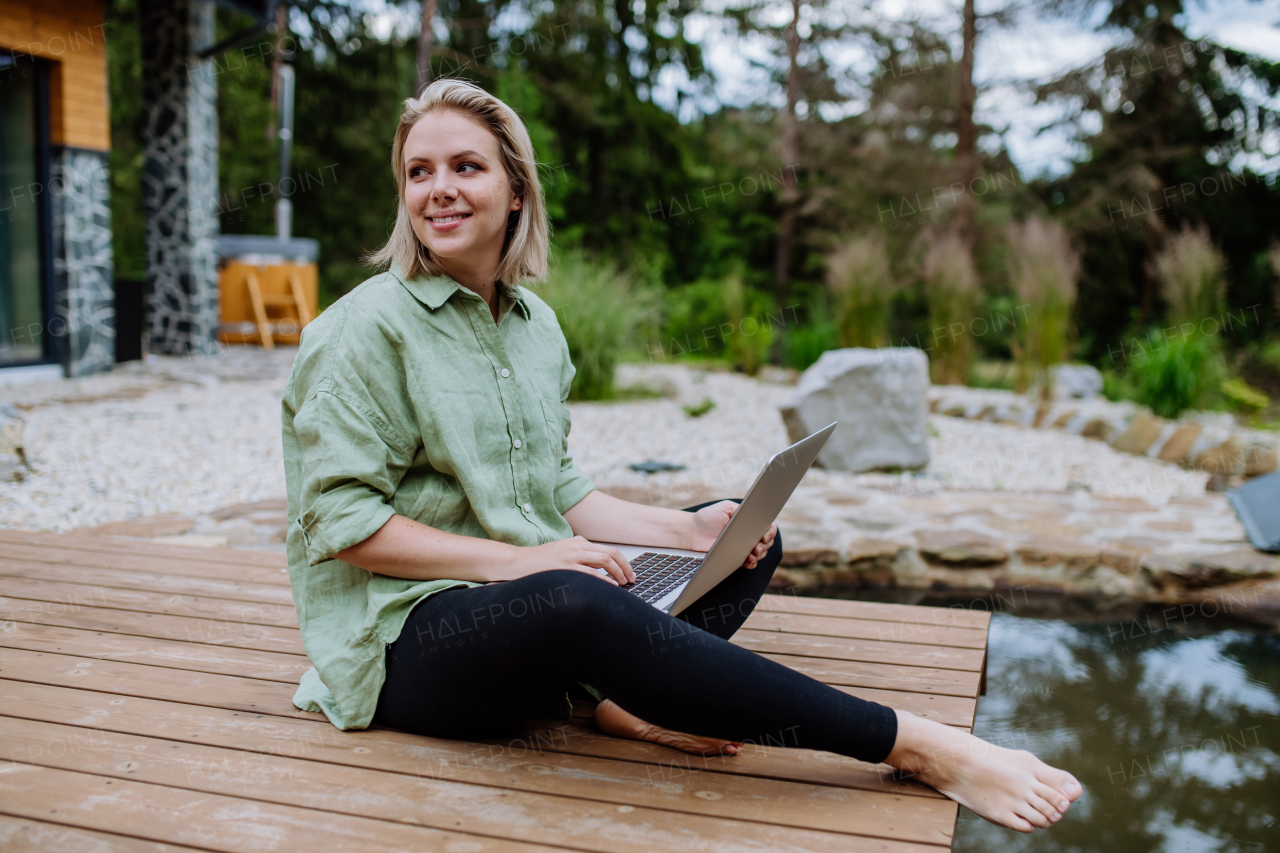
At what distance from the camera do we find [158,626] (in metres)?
1.83

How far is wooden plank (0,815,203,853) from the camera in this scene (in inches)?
41.7

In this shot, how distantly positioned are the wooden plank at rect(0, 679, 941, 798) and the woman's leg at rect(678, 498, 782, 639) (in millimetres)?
233

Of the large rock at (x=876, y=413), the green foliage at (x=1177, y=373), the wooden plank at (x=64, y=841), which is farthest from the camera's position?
the green foliage at (x=1177, y=373)

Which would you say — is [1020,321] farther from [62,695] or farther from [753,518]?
[62,695]

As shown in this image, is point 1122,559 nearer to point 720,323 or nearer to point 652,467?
point 652,467

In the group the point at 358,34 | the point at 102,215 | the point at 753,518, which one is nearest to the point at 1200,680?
the point at 753,518

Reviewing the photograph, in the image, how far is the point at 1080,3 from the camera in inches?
412

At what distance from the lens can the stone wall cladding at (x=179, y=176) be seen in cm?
726

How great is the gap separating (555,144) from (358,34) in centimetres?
306

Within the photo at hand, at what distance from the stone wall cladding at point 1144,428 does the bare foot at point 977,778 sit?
348cm

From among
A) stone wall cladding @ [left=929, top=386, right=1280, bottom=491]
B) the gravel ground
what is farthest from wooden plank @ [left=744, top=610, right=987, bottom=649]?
stone wall cladding @ [left=929, top=386, right=1280, bottom=491]

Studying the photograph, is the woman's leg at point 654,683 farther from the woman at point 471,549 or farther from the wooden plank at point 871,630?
the wooden plank at point 871,630

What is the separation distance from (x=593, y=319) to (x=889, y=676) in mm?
4700

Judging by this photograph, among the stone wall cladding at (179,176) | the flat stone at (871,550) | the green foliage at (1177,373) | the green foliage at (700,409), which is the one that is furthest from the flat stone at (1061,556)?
the stone wall cladding at (179,176)
